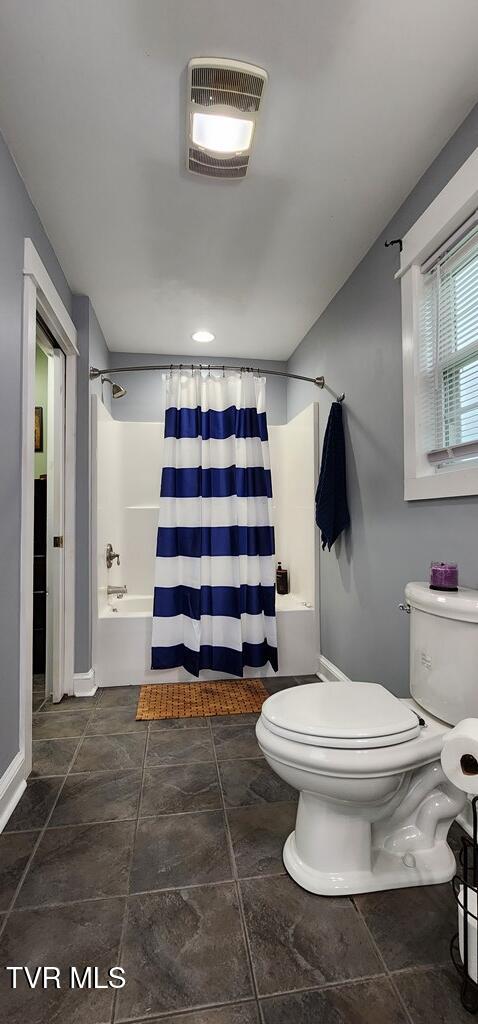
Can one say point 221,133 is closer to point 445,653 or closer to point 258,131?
point 258,131

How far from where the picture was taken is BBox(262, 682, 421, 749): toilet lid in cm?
122

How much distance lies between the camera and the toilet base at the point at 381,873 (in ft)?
4.18

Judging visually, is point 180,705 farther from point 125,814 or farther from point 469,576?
point 469,576

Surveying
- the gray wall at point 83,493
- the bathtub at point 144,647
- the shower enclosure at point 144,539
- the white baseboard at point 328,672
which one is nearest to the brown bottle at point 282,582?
the shower enclosure at point 144,539

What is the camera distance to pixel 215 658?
9.00 ft

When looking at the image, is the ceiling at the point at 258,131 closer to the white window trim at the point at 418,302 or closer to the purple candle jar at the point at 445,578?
the white window trim at the point at 418,302

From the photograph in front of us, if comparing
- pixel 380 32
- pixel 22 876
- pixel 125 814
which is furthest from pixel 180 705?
pixel 380 32

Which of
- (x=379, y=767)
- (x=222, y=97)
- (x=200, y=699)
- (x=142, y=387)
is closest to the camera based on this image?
(x=379, y=767)

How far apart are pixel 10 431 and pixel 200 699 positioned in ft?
5.58

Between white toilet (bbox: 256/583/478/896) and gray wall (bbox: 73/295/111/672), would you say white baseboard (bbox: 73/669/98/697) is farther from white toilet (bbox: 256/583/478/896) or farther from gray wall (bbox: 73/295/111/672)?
white toilet (bbox: 256/583/478/896)


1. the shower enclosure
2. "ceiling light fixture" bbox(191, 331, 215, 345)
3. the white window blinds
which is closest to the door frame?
the shower enclosure

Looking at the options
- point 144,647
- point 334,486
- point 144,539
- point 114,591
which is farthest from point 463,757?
point 144,539

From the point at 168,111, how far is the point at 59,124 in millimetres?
358

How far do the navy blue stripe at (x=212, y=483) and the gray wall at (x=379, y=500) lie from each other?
586mm
